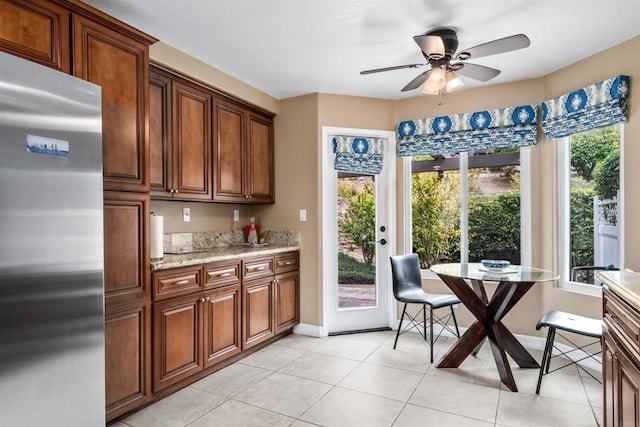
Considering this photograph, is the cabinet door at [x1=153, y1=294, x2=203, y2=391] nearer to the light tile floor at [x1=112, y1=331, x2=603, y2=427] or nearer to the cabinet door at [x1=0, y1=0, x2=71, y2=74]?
the light tile floor at [x1=112, y1=331, x2=603, y2=427]

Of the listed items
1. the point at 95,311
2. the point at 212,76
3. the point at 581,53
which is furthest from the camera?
the point at 212,76

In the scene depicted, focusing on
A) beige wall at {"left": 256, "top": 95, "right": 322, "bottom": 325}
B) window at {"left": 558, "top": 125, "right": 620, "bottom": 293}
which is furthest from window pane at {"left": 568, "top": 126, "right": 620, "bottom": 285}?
beige wall at {"left": 256, "top": 95, "right": 322, "bottom": 325}

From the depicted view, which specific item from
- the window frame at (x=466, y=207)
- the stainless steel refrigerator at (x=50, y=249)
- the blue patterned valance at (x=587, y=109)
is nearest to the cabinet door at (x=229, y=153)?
the stainless steel refrigerator at (x=50, y=249)

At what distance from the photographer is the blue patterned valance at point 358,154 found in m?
3.99

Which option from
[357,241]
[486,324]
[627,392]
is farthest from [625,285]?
[357,241]

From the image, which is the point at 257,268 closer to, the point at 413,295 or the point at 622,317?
the point at 413,295

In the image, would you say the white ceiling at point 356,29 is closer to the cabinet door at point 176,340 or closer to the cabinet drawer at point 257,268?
the cabinet drawer at point 257,268

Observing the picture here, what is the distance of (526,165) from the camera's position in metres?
3.63

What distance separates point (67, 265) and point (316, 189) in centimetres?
255

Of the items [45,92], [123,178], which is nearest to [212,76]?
[123,178]

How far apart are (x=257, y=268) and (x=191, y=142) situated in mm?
1227

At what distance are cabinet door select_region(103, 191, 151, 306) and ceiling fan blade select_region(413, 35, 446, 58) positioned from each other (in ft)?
6.39

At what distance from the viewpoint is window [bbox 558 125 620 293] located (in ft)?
10.1

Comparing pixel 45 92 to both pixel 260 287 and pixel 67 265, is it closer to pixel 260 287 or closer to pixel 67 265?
pixel 67 265
